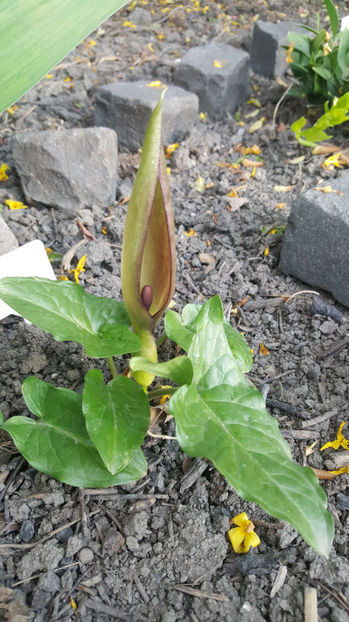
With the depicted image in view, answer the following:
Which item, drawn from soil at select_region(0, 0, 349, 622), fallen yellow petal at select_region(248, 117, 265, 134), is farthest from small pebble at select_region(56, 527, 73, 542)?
fallen yellow petal at select_region(248, 117, 265, 134)

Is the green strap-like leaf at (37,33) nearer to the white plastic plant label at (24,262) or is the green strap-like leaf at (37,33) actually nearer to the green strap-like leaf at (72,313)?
the green strap-like leaf at (72,313)

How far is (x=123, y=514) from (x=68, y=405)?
200 millimetres

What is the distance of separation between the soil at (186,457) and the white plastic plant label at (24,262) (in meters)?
0.14

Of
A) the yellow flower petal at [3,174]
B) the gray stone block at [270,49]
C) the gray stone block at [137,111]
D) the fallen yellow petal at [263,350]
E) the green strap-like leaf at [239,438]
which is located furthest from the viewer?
the gray stone block at [270,49]

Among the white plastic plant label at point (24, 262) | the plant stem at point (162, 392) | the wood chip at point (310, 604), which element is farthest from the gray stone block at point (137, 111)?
the wood chip at point (310, 604)

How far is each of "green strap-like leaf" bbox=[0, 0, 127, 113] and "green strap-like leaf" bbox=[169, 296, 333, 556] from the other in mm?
414

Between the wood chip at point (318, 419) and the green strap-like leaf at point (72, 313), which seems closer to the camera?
the green strap-like leaf at point (72, 313)

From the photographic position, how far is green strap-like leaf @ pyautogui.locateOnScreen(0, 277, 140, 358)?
2.90 ft

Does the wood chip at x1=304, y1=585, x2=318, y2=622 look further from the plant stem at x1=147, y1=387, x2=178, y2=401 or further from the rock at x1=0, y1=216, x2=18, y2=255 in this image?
the rock at x1=0, y1=216, x2=18, y2=255

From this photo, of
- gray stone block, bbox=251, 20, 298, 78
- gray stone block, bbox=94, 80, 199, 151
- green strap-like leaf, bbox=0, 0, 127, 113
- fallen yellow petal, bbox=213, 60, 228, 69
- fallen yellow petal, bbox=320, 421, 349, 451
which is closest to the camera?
green strap-like leaf, bbox=0, 0, 127, 113

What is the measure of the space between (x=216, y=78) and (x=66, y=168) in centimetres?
77

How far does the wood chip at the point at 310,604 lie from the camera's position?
2.59 feet

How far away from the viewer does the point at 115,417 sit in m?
0.84

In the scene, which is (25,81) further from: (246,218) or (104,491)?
(246,218)
